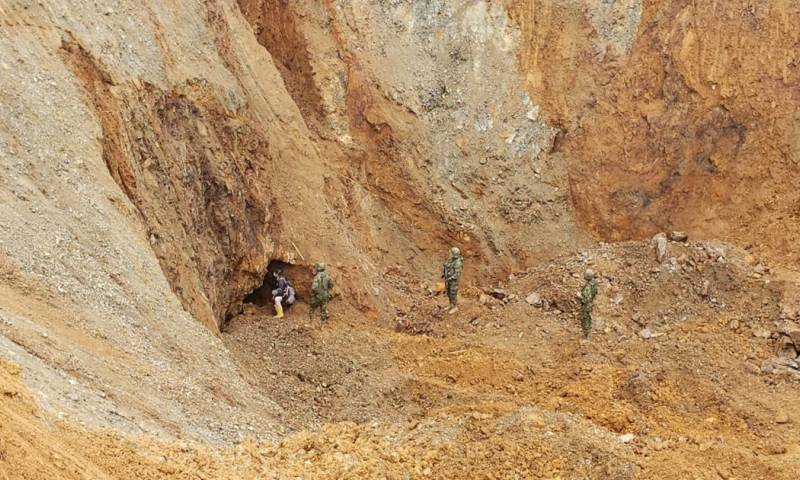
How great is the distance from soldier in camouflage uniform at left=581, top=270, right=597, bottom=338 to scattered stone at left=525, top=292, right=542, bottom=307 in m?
1.43

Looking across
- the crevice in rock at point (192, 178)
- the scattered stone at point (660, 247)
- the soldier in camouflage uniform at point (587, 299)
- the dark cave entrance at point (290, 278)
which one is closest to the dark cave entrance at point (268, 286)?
the dark cave entrance at point (290, 278)

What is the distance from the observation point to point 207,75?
17172mm

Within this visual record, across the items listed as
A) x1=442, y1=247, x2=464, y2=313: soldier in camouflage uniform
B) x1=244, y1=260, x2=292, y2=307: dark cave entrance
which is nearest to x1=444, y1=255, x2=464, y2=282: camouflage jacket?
x1=442, y1=247, x2=464, y2=313: soldier in camouflage uniform

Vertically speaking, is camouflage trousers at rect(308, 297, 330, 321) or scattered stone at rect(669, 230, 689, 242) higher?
scattered stone at rect(669, 230, 689, 242)

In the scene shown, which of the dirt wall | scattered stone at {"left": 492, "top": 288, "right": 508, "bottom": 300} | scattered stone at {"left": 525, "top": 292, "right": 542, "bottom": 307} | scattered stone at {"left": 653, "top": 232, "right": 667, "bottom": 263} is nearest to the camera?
scattered stone at {"left": 525, "top": 292, "right": 542, "bottom": 307}

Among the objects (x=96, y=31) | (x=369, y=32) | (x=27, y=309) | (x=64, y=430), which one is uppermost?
(x=369, y=32)

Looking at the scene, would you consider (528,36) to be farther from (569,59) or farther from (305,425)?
(305,425)

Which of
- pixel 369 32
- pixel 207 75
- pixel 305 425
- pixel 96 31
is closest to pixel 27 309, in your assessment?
pixel 305 425

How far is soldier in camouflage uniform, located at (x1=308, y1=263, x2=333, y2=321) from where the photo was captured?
1684 cm

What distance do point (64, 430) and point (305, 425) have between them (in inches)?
192

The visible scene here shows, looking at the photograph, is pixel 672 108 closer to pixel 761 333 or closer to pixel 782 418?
pixel 761 333

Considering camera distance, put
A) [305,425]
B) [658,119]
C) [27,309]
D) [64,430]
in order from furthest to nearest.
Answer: [658,119] → [305,425] → [27,309] → [64,430]

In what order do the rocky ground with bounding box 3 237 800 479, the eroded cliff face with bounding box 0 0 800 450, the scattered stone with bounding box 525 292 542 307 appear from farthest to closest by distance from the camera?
the scattered stone with bounding box 525 292 542 307 → the eroded cliff face with bounding box 0 0 800 450 → the rocky ground with bounding box 3 237 800 479

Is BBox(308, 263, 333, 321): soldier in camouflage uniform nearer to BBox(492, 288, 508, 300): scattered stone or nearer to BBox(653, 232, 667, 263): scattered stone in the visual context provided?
BBox(492, 288, 508, 300): scattered stone
